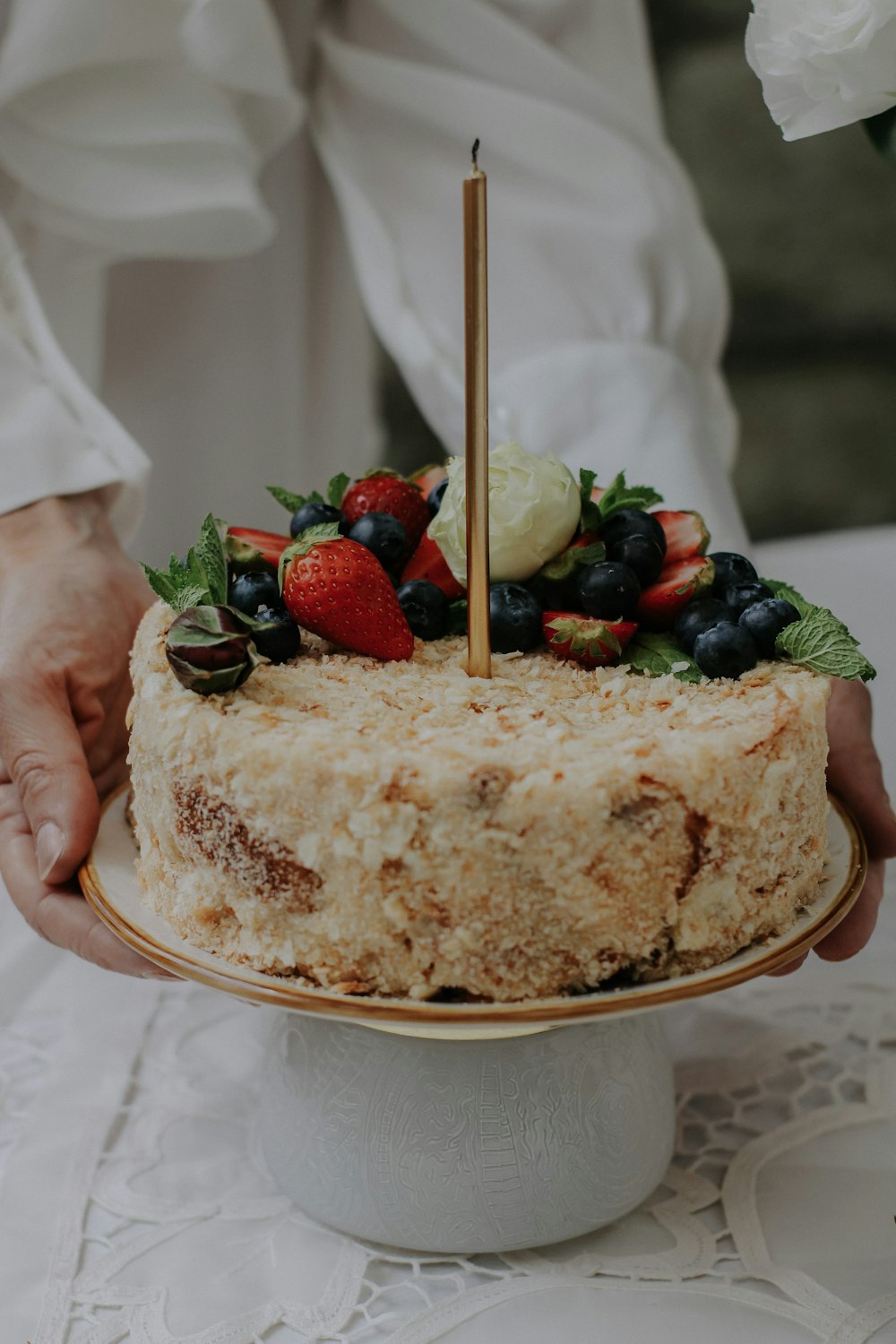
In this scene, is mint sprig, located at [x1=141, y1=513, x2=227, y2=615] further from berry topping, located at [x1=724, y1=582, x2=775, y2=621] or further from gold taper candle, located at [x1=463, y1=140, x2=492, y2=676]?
berry topping, located at [x1=724, y1=582, x2=775, y2=621]

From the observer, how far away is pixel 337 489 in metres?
1.14

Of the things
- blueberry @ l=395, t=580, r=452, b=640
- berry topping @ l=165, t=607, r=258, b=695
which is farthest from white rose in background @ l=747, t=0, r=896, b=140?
berry topping @ l=165, t=607, r=258, b=695

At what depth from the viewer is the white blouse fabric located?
1432 millimetres

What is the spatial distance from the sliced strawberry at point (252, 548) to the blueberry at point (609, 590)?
257 mm

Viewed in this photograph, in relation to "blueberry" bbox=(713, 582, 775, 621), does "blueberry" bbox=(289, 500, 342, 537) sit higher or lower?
higher

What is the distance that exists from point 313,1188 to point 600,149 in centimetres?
129

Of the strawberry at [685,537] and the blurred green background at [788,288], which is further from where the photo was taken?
the blurred green background at [788,288]

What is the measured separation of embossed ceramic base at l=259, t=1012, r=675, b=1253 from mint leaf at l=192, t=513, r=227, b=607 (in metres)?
0.35

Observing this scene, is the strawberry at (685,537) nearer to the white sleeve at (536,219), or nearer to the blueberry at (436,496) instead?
the blueberry at (436,496)

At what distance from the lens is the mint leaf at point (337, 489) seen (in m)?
1.14

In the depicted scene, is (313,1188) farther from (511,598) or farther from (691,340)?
(691,340)

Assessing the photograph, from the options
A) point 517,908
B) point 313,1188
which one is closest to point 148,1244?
point 313,1188

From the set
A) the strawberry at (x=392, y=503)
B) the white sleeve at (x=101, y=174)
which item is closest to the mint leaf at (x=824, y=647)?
the strawberry at (x=392, y=503)

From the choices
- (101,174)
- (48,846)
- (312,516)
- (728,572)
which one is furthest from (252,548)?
(101,174)
